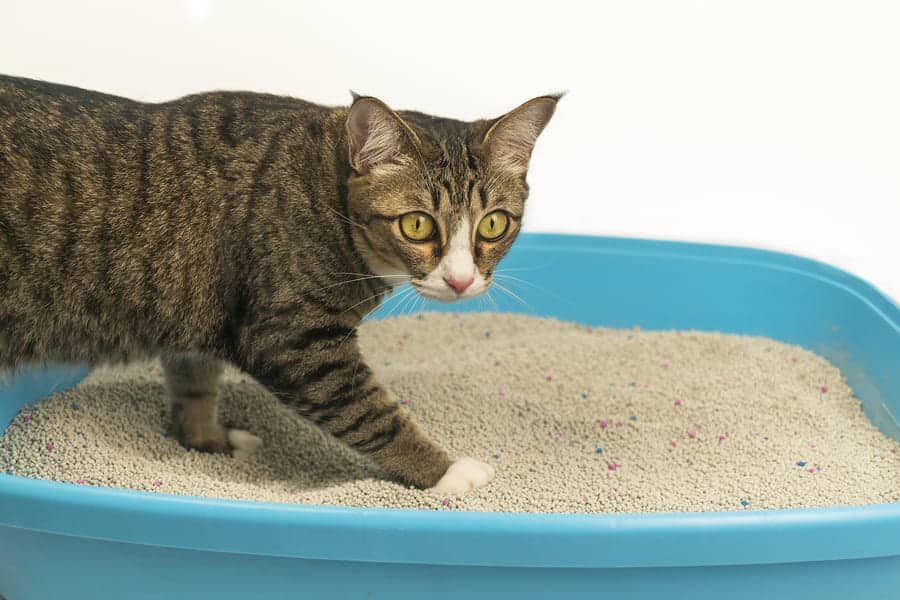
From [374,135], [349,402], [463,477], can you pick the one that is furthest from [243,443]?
[374,135]

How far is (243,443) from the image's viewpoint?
2.00 meters

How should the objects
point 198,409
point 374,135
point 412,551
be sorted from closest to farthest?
point 412,551
point 374,135
point 198,409

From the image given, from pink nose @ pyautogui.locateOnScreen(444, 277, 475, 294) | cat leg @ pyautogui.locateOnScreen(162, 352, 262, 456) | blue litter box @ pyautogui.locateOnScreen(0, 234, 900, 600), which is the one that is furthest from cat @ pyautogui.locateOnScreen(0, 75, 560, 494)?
blue litter box @ pyautogui.locateOnScreen(0, 234, 900, 600)

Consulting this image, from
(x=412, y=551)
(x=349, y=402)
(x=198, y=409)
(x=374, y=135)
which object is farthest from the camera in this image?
(x=198, y=409)

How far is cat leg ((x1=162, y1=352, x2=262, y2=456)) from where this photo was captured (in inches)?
76.0

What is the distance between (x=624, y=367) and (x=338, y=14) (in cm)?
132

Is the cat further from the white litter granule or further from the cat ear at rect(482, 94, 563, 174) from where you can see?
the white litter granule

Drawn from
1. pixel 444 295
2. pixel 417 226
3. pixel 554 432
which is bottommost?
pixel 554 432

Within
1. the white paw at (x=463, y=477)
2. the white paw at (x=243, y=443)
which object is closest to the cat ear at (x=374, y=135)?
the white paw at (x=463, y=477)

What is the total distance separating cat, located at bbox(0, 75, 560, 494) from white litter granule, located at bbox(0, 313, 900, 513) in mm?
194

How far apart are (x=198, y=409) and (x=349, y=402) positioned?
448 millimetres

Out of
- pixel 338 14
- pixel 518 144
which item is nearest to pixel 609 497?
pixel 518 144

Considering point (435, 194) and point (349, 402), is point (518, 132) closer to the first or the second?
point (435, 194)

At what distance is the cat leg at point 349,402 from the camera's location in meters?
1.64
